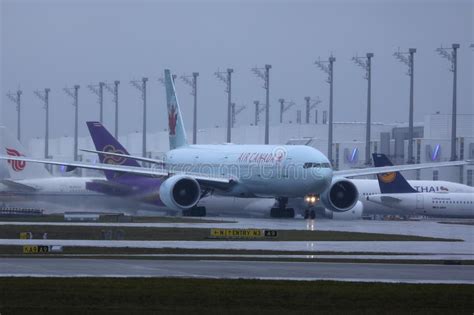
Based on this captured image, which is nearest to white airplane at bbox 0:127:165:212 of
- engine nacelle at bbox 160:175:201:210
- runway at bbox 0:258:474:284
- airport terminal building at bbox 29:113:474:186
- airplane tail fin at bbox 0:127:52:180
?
airplane tail fin at bbox 0:127:52:180

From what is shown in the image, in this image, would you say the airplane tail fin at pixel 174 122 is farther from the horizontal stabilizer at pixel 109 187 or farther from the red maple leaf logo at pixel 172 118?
the horizontal stabilizer at pixel 109 187

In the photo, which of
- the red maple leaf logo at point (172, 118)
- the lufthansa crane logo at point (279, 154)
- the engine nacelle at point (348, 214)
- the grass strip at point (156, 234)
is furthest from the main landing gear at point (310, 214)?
the grass strip at point (156, 234)

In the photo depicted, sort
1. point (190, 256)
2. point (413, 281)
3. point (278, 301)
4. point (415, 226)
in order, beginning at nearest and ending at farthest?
point (278, 301) < point (413, 281) < point (190, 256) < point (415, 226)

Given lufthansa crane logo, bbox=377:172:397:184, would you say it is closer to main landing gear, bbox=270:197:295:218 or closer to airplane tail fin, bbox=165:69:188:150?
main landing gear, bbox=270:197:295:218

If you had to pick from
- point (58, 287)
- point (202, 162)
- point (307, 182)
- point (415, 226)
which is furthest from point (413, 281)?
point (202, 162)

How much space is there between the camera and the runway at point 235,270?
32.6m

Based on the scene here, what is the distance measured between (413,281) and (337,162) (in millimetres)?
90935

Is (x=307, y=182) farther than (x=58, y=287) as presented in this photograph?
Yes

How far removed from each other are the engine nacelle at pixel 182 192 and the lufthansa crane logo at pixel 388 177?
1553 centimetres

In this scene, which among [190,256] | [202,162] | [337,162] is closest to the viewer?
[190,256]

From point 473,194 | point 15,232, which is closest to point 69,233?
point 15,232

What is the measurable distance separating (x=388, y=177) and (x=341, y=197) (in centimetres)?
1078

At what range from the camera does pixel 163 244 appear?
47562 mm

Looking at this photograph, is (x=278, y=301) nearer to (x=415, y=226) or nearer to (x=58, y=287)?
(x=58, y=287)
